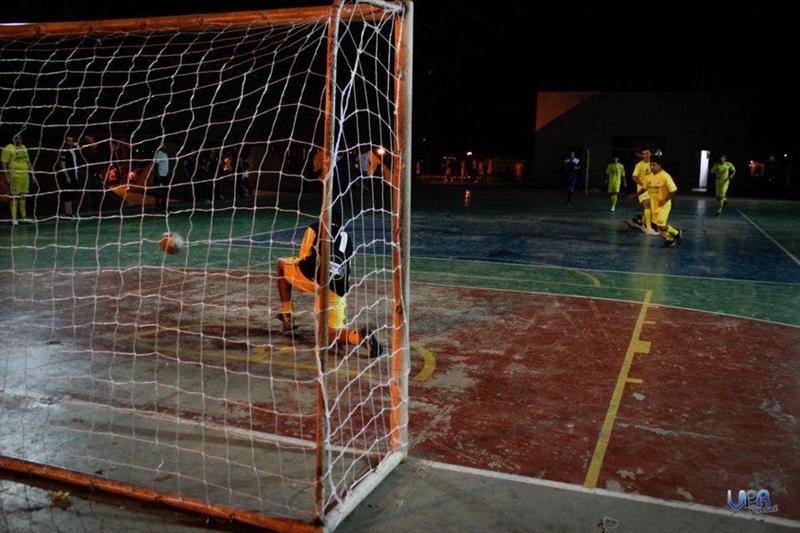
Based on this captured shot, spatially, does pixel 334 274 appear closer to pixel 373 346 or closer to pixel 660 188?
pixel 373 346

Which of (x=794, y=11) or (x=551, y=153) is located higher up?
(x=794, y=11)

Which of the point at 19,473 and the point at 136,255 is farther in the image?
the point at 136,255

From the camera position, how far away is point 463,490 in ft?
13.4

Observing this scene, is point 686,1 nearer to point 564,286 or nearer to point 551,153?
point 551,153

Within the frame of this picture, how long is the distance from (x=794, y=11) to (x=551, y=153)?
593 inches

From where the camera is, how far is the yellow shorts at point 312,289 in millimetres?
6637

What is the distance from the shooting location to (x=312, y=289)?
726 centimetres

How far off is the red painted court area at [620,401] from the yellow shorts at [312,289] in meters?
1.09

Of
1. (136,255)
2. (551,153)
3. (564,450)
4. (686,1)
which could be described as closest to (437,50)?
(551,153)

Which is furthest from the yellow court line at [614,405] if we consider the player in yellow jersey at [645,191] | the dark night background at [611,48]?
the dark night background at [611,48]

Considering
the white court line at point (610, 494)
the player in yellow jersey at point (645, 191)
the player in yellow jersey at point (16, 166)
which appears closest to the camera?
the white court line at point (610, 494)

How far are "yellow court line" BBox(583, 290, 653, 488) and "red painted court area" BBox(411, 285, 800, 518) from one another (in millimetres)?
37

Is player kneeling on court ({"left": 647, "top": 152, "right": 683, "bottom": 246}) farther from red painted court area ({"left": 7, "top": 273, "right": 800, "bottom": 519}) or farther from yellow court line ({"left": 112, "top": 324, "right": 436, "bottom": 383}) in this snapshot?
yellow court line ({"left": 112, "top": 324, "right": 436, "bottom": 383})

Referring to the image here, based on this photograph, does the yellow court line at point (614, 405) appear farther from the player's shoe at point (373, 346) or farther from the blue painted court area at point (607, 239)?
the blue painted court area at point (607, 239)
